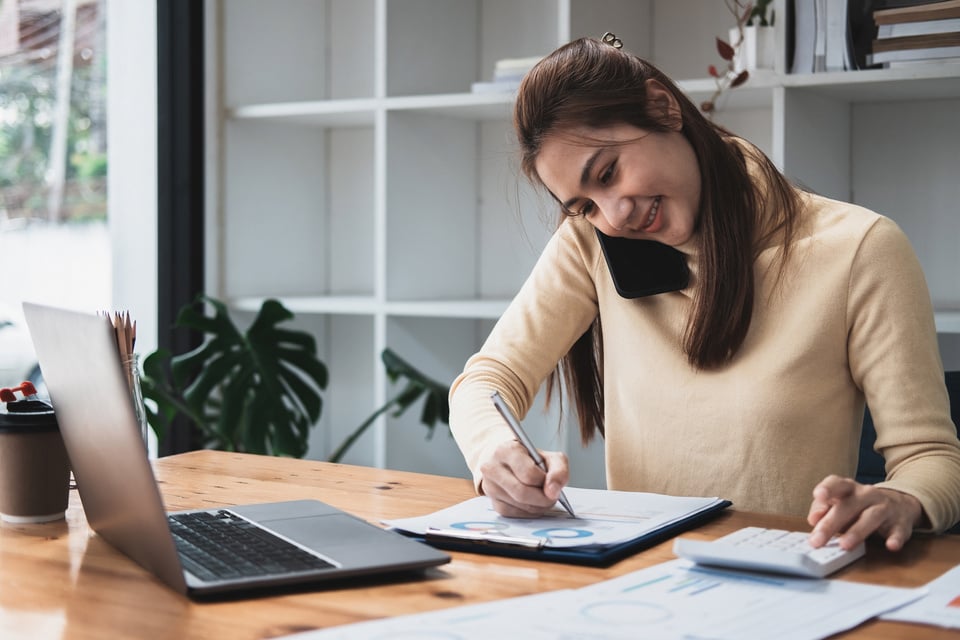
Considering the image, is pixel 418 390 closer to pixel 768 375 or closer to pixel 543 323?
pixel 543 323

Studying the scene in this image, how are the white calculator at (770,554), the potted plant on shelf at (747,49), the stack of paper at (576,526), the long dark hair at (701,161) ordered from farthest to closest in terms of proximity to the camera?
1. the potted plant on shelf at (747,49)
2. the long dark hair at (701,161)
3. the stack of paper at (576,526)
4. the white calculator at (770,554)

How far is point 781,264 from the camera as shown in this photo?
1.50 m

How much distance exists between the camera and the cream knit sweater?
137 centimetres

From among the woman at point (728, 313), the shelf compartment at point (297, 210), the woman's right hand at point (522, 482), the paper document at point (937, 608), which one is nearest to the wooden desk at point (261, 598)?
the paper document at point (937, 608)

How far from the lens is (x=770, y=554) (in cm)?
96

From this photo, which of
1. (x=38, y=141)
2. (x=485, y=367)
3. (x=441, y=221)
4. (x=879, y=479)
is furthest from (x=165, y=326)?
(x=879, y=479)

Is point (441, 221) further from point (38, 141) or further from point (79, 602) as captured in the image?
point (79, 602)

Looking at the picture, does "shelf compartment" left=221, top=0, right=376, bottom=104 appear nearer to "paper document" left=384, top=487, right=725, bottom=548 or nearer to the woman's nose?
the woman's nose

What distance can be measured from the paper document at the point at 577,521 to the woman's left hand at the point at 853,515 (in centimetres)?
16

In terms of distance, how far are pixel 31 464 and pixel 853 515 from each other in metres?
0.88

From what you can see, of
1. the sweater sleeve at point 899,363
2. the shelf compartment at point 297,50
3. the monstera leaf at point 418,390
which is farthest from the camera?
the shelf compartment at point 297,50

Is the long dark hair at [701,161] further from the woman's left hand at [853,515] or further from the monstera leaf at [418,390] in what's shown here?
the monstera leaf at [418,390]

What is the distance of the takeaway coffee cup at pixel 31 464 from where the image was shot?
1.25 meters

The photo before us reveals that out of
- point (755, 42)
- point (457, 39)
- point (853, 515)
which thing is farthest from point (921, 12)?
point (853, 515)
